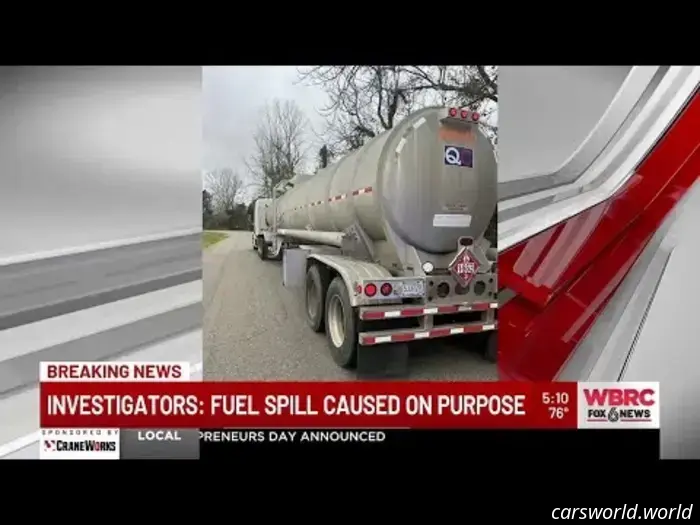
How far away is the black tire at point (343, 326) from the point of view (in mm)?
2488

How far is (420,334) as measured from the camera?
7.96ft

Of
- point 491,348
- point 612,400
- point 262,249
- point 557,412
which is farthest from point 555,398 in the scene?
point 262,249

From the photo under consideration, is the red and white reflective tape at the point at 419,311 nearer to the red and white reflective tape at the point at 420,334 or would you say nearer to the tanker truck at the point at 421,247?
the tanker truck at the point at 421,247

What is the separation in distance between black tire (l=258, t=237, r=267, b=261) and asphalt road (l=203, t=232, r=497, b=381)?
41cm

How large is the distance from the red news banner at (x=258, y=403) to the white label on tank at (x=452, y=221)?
1.04m

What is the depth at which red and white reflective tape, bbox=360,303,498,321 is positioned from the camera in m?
2.36

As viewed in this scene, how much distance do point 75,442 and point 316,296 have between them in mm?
1835

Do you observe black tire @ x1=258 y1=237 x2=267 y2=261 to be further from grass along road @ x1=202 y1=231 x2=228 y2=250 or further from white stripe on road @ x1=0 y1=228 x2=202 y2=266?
white stripe on road @ x1=0 y1=228 x2=202 y2=266

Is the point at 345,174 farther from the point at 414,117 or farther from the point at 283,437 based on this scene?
the point at 283,437

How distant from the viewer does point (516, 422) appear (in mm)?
2260

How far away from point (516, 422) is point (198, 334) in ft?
6.63

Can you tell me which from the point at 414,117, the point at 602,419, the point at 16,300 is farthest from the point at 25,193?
the point at 602,419

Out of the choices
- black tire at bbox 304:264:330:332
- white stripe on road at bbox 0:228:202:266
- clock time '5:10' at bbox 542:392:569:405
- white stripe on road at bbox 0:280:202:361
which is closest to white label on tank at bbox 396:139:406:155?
black tire at bbox 304:264:330:332

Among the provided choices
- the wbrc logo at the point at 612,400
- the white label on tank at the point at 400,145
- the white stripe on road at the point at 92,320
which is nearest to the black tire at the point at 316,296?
the white stripe on road at the point at 92,320
